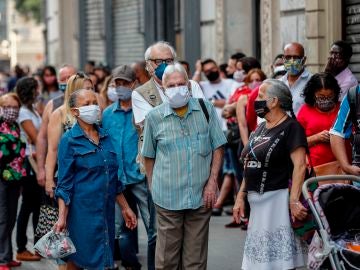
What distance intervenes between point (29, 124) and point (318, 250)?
554cm

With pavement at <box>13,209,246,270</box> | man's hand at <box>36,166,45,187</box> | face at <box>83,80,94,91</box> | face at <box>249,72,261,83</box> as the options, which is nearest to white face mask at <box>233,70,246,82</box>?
face at <box>249,72,261,83</box>

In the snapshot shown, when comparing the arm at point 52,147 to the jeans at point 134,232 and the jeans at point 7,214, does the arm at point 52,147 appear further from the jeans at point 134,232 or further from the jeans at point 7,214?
the jeans at point 7,214

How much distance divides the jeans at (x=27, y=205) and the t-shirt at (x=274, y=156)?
13.4 feet

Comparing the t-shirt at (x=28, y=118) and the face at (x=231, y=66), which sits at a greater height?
the face at (x=231, y=66)

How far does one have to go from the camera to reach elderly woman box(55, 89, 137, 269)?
8.64 m

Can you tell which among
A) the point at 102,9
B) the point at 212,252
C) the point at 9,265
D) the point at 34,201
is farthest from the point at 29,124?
the point at 102,9

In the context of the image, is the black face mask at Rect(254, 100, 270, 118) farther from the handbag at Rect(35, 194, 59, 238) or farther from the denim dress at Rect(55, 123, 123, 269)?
the handbag at Rect(35, 194, 59, 238)

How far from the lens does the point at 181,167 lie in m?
8.29

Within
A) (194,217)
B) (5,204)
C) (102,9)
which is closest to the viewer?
(194,217)

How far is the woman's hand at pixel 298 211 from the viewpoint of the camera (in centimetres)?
813

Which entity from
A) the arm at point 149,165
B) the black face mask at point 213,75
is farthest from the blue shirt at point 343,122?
the black face mask at point 213,75

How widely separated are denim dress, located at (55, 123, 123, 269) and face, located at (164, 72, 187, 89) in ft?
2.68

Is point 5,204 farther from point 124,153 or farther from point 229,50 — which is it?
point 229,50

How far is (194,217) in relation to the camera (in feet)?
27.6
